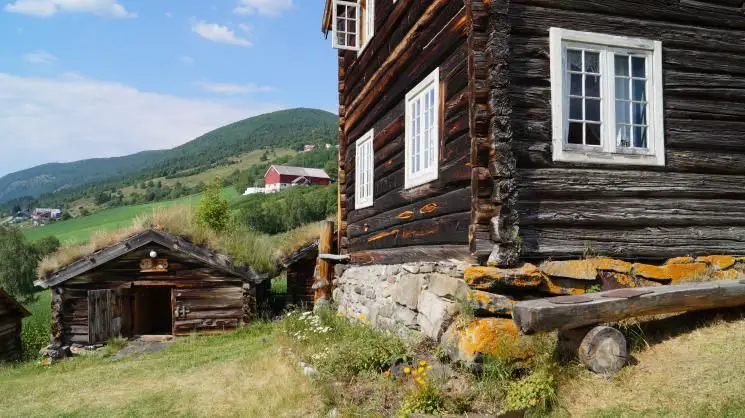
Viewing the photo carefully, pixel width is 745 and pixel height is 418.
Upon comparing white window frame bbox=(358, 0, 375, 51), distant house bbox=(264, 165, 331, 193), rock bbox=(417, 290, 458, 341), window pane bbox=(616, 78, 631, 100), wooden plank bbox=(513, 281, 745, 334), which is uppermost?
distant house bbox=(264, 165, 331, 193)

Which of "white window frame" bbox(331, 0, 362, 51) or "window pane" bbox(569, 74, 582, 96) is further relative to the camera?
"white window frame" bbox(331, 0, 362, 51)

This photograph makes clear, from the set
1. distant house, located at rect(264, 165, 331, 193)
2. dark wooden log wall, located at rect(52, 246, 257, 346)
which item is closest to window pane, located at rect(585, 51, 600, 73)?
dark wooden log wall, located at rect(52, 246, 257, 346)

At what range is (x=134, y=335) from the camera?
18062mm

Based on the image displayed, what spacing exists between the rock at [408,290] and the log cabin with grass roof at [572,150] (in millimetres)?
33

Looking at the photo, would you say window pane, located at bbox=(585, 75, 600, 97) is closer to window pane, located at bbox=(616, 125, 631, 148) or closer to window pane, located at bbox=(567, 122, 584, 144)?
window pane, located at bbox=(567, 122, 584, 144)

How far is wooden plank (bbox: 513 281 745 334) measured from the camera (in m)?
5.55

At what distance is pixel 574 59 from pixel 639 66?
3.12 feet

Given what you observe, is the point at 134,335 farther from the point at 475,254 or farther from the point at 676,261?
the point at 676,261

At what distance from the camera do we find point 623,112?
7.11 m

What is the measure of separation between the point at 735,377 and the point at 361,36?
9.69m

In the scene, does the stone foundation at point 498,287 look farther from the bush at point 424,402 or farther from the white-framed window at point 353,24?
the white-framed window at point 353,24

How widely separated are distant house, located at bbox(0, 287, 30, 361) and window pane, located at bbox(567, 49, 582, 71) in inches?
725

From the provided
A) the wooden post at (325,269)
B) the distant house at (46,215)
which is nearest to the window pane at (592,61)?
the wooden post at (325,269)

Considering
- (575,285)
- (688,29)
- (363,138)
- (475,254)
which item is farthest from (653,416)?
(363,138)
